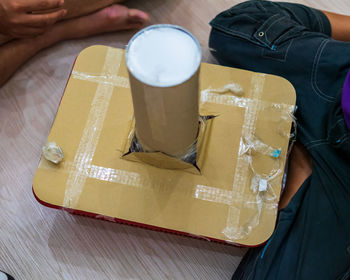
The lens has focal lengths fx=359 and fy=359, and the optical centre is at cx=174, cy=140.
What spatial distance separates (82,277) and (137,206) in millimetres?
265

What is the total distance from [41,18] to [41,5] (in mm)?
30

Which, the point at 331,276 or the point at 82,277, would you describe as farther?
the point at 82,277

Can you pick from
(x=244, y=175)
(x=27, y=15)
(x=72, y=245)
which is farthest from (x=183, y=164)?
(x=27, y=15)

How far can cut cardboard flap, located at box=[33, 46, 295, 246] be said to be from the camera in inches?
25.9

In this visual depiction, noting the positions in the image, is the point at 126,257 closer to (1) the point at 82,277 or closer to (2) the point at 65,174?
(1) the point at 82,277

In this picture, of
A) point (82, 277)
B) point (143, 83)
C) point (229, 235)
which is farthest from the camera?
point (82, 277)

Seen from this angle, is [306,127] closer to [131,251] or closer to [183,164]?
[183,164]

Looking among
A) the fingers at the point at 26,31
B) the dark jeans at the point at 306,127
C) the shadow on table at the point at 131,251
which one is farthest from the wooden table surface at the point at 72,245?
the fingers at the point at 26,31

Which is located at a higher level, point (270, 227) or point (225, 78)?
point (225, 78)

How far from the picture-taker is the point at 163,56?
44cm

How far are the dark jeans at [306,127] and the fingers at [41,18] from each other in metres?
0.36

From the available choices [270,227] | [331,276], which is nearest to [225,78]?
[270,227]

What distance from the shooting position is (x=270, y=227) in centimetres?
65

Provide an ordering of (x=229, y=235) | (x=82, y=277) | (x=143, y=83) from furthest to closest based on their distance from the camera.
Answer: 1. (x=82, y=277)
2. (x=229, y=235)
3. (x=143, y=83)
